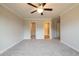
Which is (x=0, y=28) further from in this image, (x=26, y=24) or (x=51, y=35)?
(x=51, y=35)

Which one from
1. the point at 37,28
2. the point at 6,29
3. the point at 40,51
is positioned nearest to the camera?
the point at 40,51

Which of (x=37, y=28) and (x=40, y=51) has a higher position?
(x=37, y=28)

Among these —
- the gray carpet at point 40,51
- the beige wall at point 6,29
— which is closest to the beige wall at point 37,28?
the beige wall at point 6,29

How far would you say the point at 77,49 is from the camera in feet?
16.2

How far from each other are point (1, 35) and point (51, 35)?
665 cm

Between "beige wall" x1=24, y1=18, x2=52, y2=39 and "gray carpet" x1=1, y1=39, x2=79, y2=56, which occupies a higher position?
"beige wall" x1=24, y1=18, x2=52, y2=39

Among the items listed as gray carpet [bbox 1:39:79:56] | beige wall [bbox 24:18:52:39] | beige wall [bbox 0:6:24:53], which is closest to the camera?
gray carpet [bbox 1:39:79:56]

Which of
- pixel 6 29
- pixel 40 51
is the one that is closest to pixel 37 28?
pixel 6 29

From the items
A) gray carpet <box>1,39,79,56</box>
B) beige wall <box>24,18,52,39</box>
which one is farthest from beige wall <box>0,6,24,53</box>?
beige wall <box>24,18,52,39</box>

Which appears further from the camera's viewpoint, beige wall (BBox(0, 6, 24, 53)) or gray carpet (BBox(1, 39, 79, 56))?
beige wall (BBox(0, 6, 24, 53))

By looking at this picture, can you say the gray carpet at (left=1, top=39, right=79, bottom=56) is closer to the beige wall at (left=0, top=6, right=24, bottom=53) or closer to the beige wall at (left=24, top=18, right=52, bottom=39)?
the beige wall at (left=0, top=6, right=24, bottom=53)

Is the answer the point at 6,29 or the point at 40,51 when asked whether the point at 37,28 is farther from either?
the point at 40,51

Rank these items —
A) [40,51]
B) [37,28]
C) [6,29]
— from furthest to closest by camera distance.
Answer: [37,28]
[6,29]
[40,51]

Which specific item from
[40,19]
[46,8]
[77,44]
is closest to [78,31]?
[77,44]
